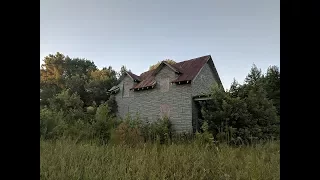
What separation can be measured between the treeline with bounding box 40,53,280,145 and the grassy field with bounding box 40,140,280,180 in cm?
28

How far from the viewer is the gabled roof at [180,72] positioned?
11.0 ft

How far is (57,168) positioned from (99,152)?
0.46 m

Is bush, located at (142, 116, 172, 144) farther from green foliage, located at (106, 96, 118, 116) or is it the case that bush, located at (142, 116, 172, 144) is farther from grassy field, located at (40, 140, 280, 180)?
green foliage, located at (106, 96, 118, 116)

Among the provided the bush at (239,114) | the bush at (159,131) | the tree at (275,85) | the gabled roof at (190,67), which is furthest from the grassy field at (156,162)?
the gabled roof at (190,67)

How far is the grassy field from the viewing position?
1.80 m

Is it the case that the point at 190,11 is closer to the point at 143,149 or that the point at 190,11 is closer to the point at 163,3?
the point at 163,3

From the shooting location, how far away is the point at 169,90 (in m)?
3.55

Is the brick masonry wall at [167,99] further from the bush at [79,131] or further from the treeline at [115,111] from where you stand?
the bush at [79,131]

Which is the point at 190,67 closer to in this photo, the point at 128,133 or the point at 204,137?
the point at 204,137

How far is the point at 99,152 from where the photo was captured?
2.21m

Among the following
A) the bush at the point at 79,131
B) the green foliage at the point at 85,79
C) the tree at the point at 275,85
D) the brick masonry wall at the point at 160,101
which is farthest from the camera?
the brick masonry wall at the point at 160,101

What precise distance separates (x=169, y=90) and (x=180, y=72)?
316mm
